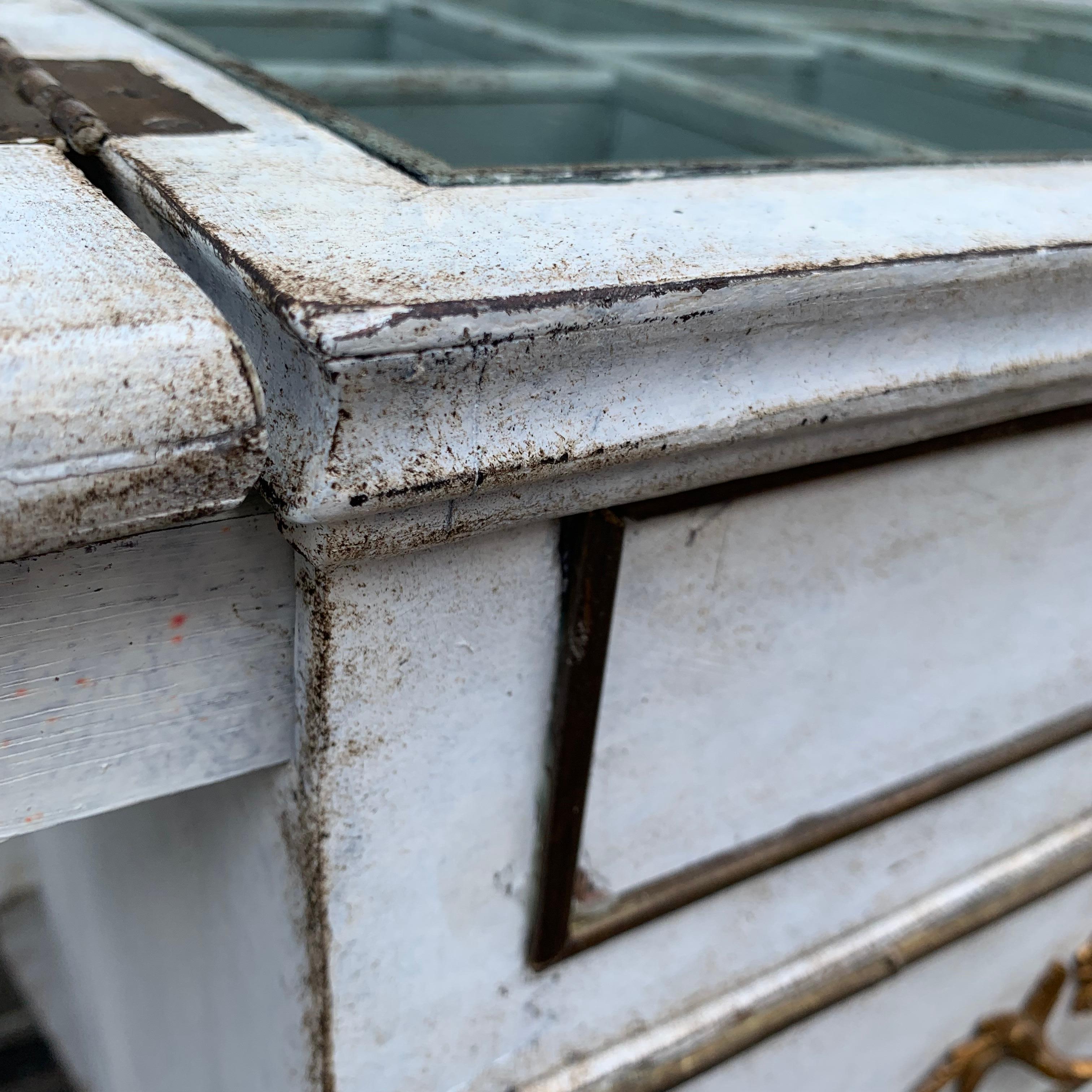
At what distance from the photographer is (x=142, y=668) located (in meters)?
0.40

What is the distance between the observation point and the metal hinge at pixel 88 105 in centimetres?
41

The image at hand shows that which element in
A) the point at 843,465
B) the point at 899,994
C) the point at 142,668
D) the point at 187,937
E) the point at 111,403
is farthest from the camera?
the point at 899,994

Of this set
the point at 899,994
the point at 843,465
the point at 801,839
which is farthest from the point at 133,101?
the point at 899,994

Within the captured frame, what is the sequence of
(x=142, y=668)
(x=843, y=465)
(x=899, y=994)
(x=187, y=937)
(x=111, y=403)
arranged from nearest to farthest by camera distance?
(x=111, y=403) < (x=142, y=668) < (x=843, y=465) < (x=187, y=937) < (x=899, y=994)

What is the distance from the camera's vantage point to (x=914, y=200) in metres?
0.47

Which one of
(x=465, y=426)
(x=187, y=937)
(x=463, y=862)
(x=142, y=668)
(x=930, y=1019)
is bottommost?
(x=930, y=1019)

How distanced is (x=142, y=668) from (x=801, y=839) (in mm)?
445

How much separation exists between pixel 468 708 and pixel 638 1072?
1.17 feet

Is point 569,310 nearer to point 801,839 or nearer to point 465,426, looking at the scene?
point 465,426

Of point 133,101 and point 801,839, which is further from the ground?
point 133,101

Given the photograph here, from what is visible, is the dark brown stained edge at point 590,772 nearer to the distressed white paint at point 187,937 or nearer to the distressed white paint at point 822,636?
the distressed white paint at point 822,636

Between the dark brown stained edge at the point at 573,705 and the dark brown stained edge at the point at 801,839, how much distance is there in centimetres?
4

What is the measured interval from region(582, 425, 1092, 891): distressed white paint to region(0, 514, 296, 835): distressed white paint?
0.55 ft

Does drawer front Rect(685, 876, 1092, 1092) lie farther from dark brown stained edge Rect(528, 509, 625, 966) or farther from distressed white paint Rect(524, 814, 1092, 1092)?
dark brown stained edge Rect(528, 509, 625, 966)
